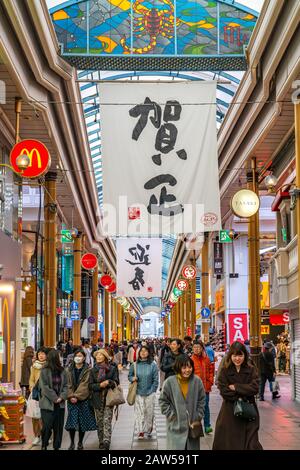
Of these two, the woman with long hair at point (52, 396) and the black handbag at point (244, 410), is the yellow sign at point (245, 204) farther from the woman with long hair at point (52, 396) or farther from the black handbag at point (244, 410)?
the black handbag at point (244, 410)

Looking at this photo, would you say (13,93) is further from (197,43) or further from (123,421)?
(123,421)

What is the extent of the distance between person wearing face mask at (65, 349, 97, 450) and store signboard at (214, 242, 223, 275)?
838 inches

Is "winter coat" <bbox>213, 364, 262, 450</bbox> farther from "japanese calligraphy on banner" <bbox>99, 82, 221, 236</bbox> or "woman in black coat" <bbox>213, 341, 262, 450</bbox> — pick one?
"japanese calligraphy on banner" <bbox>99, 82, 221, 236</bbox>

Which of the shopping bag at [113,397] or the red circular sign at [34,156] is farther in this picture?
the red circular sign at [34,156]

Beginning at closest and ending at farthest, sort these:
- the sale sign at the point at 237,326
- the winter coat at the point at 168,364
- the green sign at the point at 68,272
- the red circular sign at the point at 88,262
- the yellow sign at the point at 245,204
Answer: the winter coat at the point at 168,364, the yellow sign at the point at 245,204, the sale sign at the point at 237,326, the red circular sign at the point at 88,262, the green sign at the point at 68,272

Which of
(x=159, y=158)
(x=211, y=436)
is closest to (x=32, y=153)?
(x=159, y=158)

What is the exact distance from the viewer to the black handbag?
304 inches

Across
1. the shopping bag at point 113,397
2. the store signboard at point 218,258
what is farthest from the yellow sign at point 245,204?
the store signboard at point 218,258

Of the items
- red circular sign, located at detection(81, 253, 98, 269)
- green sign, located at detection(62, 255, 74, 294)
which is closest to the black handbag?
red circular sign, located at detection(81, 253, 98, 269)

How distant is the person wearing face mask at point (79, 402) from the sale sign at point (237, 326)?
21178mm

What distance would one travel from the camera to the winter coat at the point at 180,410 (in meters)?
8.24

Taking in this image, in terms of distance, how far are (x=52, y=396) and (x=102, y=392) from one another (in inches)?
40.3

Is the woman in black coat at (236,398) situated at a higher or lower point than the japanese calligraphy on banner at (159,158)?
lower

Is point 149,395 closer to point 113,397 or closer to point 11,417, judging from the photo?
point 113,397
